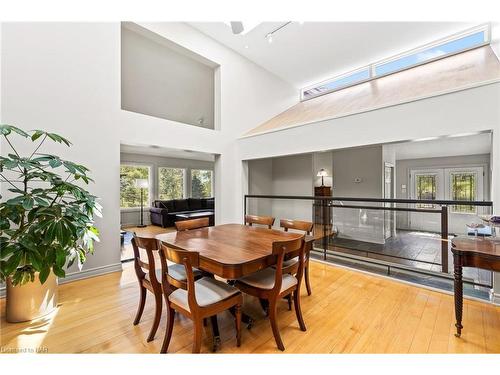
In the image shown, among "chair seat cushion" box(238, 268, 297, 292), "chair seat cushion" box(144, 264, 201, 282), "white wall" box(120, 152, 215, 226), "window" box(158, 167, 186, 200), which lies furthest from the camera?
"window" box(158, 167, 186, 200)

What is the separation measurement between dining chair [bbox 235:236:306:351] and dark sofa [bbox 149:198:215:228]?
4730mm

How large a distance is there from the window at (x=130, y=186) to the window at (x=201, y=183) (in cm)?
189

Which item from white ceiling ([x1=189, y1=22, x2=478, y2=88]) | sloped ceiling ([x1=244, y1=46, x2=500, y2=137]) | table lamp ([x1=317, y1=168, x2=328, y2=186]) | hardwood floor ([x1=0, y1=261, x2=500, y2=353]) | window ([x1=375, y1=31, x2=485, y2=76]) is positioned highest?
white ceiling ([x1=189, y1=22, x2=478, y2=88])

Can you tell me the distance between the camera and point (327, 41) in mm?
4391

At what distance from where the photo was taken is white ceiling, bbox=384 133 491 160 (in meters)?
5.29

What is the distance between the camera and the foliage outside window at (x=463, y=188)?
6.63 meters

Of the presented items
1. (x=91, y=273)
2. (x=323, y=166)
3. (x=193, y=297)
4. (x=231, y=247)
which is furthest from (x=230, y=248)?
(x=323, y=166)

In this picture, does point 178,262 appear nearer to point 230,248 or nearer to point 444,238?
point 230,248

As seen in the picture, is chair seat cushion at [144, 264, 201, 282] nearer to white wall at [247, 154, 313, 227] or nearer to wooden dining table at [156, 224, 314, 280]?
wooden dining table at [156, 224, 314, 280]

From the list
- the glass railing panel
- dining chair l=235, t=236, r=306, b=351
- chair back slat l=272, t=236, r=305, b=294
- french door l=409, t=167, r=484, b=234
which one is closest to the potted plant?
dining chair l=235, t=236, r=306, b=351

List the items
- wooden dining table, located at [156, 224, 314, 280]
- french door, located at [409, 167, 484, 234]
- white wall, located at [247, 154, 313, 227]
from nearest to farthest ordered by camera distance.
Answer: wooden dining table, located at [156, 224, 314, 280], white wall, located at [247, 154, 313, 227], french door, located at [409, 167, 484, 234]

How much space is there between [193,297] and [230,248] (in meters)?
0.51

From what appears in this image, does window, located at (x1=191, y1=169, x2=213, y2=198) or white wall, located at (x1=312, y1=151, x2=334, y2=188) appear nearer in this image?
white wall, located at (x1=312, y1=151, x2=334, y2=188)
